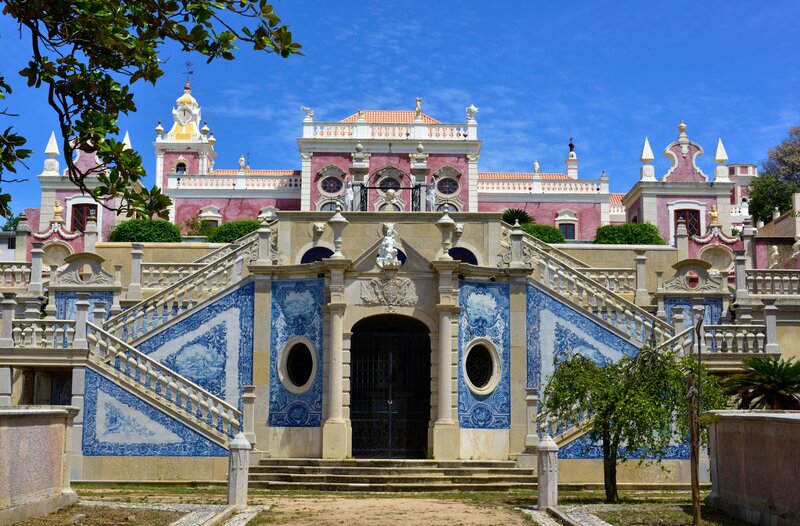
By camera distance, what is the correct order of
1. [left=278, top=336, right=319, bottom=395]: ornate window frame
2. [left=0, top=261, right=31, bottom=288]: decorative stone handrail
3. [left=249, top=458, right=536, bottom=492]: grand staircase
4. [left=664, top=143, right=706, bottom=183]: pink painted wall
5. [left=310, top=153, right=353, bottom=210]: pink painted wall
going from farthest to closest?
[left=310, top=153, right=353, bottom=210]: pink painted wall
[left=664, top=143, right=706, bottom=183]: pink painted wall
[left=0, top=261, right=31, bottom=288]: decorative stone handrail
[left=278, top=336, right=319, bottom=395]: ornate window frame
[left=249, top=458, right=536, bottom=492]: grand staircase

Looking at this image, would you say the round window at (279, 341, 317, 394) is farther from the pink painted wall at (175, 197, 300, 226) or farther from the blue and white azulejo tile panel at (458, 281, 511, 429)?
the pink painted wall at (175, 197, 300, 226)

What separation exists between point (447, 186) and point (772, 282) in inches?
989

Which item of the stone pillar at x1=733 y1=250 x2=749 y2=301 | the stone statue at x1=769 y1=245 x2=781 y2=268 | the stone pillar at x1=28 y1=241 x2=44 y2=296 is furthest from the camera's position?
the stone statue at x1=769 y1=245 x2=781 y2=268

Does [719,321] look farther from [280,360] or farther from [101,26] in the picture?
[101,26]

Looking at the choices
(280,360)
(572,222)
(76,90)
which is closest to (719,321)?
(280,360)

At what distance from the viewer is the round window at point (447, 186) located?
2014 inches

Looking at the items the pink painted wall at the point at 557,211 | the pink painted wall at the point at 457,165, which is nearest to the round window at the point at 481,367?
the pink painted wall at the point at 457,165

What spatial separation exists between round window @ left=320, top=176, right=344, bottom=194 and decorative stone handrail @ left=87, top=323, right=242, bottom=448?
2921 centimetres

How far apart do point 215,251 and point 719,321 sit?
14.0 meters

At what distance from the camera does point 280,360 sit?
2352 cm

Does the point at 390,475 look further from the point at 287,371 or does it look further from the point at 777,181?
the point at 777,181

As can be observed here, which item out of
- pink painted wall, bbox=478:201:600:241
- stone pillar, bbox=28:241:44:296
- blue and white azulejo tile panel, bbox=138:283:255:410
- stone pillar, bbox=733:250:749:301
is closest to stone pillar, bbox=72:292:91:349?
blue and white azulejo tile panel, bbox=138:283:255:410

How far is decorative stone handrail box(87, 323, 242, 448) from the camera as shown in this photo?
71.9ft

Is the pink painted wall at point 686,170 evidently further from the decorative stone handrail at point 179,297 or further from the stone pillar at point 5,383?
the stone pillar at point 5,383
